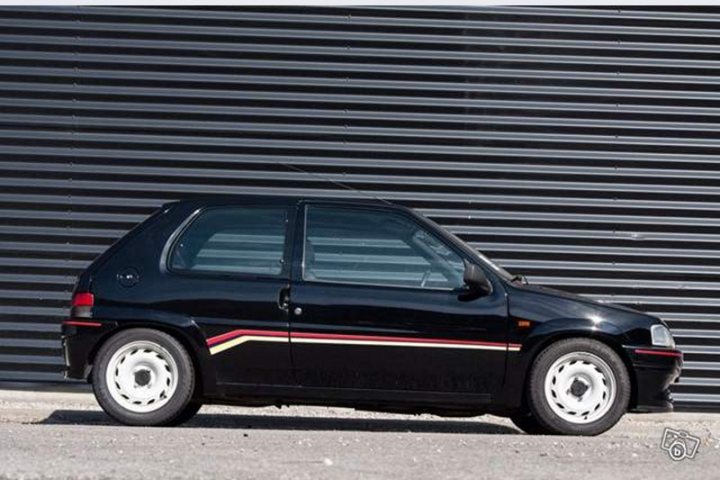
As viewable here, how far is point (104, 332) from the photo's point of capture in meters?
8.52

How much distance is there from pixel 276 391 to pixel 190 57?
12.9 feet

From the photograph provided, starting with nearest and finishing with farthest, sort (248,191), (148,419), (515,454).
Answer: (515,454)
(148,419)
(248,191)

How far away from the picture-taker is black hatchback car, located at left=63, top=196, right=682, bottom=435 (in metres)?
8.48

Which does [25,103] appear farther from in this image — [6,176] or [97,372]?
[97,372]

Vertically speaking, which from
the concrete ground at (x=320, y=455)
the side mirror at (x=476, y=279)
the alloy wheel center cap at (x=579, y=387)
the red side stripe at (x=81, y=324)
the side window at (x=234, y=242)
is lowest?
the concrete ground at (x=320, y=455)

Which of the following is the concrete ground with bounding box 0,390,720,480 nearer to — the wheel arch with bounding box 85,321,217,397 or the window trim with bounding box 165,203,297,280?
the wheel arch with bounding box 85,321,217,397

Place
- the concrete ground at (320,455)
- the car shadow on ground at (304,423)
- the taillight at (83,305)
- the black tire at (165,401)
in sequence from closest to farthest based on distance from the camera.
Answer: the concrete ground at (320,455)
the black tire at (165,401)
the taillight at (83,305)
the car shadow on ground at (304,423)

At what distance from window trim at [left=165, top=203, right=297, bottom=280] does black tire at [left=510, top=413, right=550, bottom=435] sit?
5.59 ft

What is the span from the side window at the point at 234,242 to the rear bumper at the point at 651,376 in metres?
2.17

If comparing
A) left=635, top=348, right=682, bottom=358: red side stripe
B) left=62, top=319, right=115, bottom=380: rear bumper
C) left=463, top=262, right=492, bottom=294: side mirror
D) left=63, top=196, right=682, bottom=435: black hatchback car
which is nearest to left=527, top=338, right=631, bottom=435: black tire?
left=63, top=196, right=682, bottom=435: black hatchback car

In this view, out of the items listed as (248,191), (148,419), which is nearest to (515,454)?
(148,419)

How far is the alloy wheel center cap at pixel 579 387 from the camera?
28.0 feet

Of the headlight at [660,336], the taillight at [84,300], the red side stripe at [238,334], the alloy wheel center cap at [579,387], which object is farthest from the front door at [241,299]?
the headlight at [660,336]

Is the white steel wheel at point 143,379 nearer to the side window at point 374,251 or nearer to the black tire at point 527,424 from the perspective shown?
the side window at point 374,251
